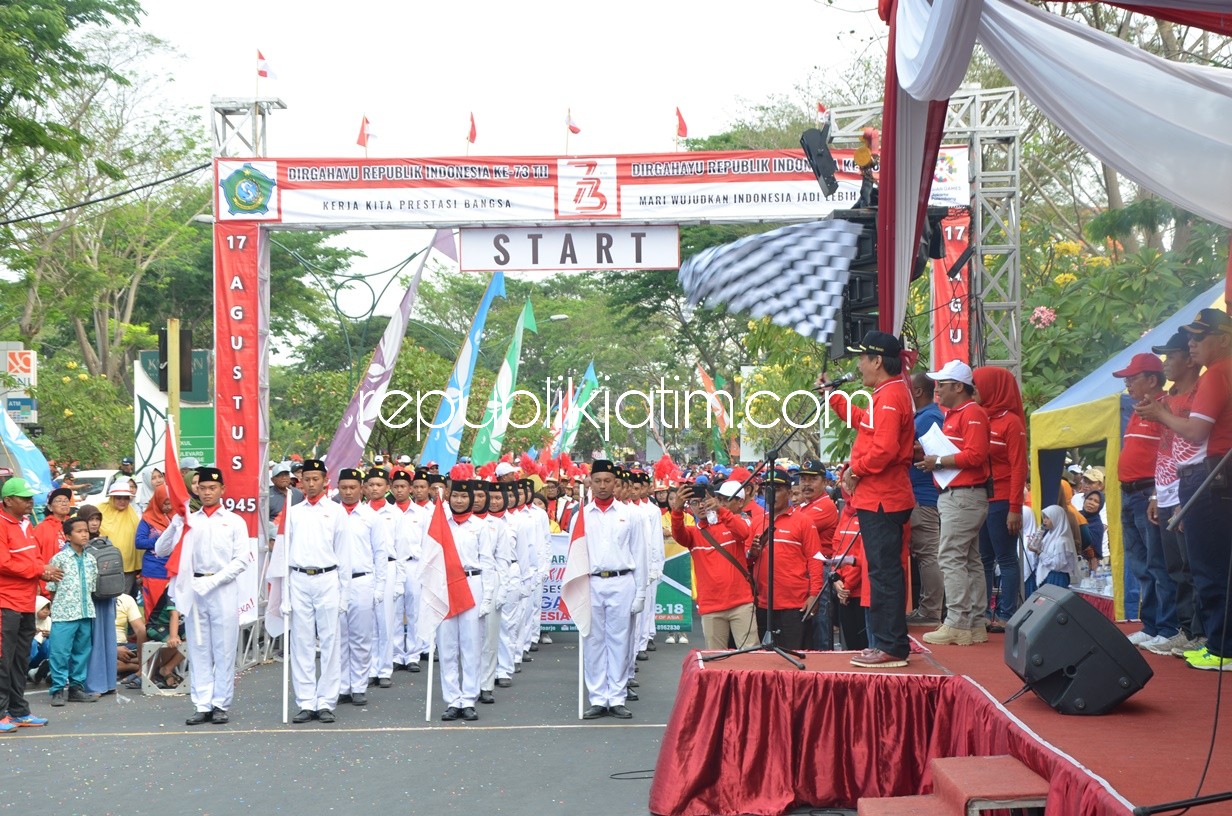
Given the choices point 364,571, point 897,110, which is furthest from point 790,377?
point 897,110

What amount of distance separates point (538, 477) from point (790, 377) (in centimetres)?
466

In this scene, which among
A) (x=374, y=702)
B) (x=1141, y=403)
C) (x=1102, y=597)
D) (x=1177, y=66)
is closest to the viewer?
(x=1177, y=66)

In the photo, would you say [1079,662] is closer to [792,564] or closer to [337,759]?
[792,564]

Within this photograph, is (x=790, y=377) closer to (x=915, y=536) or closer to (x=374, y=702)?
(x=374, y=702)

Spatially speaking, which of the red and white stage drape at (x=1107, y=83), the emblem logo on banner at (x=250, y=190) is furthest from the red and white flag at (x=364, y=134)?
the red and white stage drape at (x=1107, y=83)

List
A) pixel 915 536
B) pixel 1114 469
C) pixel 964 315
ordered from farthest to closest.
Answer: pixel 964 315
pixel 1114 469
pixel 915 536

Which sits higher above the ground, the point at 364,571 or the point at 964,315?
the point at 964,315

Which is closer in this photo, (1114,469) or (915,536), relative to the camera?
(915,536)

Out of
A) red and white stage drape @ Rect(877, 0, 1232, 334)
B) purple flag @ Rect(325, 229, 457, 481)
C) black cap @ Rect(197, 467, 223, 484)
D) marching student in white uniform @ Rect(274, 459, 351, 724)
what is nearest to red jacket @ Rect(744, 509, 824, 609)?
marching student in white uniform @ Rect(274, 459, 351, 724)

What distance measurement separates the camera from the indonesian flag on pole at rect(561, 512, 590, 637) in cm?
1141

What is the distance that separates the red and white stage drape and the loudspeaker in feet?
5.85

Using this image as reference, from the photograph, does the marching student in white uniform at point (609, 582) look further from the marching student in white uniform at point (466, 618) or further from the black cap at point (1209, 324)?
the black cap at point (1209, 324)

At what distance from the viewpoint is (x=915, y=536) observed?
9.54 m

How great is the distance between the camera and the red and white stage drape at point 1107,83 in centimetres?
530
